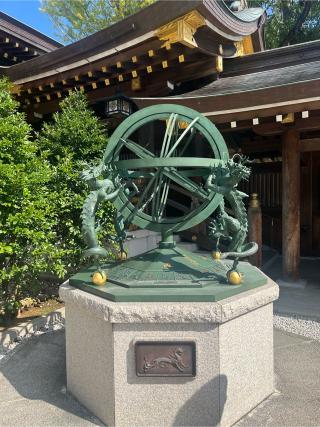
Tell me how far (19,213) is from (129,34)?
3.48 meters

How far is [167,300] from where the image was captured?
2.20 meters

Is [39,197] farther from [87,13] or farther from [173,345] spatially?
[87,13]

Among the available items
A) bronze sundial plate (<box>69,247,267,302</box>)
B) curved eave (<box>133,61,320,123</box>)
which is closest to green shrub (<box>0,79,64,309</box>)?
bronze sundial plate (<box>69,247,267,302</box>)

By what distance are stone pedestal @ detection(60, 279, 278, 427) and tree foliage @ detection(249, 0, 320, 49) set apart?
1592cm

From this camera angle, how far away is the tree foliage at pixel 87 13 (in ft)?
49.0

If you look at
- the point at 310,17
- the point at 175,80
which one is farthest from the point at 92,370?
the point at 310,17

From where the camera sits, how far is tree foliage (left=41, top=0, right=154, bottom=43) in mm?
14945

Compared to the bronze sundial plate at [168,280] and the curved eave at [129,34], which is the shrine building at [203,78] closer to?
the curved eave at [129,34]

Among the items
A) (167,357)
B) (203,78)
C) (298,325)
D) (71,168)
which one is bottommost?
(298,325)

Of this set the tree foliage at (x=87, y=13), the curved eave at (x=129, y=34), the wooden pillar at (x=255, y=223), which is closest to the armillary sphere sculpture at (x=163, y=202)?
the wooden pillar at (x=255, y=223)

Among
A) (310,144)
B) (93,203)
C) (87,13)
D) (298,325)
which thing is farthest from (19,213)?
(87,13)

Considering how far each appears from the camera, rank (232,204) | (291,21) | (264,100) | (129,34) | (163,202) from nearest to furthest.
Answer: (232,204) → (163,202) → (264,100) → (129,34) → (291,21)

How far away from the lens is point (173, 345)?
217cm

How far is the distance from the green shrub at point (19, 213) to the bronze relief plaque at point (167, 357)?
1.98 m
